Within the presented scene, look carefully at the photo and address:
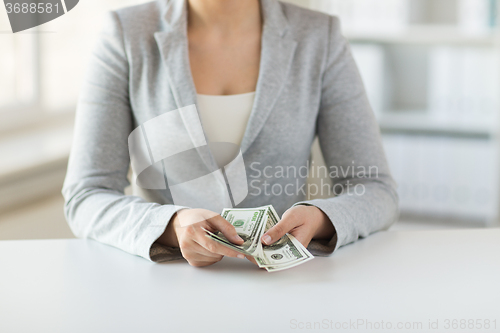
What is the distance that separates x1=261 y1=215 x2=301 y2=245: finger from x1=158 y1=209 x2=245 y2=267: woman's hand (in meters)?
0.04

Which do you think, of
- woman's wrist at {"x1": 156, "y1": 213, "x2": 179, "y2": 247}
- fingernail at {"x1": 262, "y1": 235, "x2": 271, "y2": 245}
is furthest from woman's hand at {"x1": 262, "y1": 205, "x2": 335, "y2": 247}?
woman's wrist at {"x1": 156, "y1": 213, "x2": 179, "y2": 247}

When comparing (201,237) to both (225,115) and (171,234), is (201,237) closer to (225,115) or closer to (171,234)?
(171,234)

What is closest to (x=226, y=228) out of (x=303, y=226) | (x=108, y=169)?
(x=303, y=226)

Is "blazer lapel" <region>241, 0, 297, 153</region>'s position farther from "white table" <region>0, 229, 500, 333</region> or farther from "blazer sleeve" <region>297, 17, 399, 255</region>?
"white table" <region>0, 229, 500, 333</region>

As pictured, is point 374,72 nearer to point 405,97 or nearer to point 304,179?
point 405,97

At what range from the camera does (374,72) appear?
265 centimetres

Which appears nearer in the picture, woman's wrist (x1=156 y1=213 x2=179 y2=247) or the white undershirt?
woman's wrist (x1=156 y1=213 x2=179 y2=247)

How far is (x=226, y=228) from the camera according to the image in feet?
2.55

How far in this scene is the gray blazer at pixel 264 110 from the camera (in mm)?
1018

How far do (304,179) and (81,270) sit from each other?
1.94ft

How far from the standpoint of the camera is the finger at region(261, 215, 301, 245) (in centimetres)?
78

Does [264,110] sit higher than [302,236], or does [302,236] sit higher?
[264,110]

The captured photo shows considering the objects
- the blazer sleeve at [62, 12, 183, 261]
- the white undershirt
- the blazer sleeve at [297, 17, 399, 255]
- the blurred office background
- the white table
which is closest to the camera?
the white table

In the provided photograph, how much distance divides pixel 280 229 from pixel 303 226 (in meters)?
0.06
